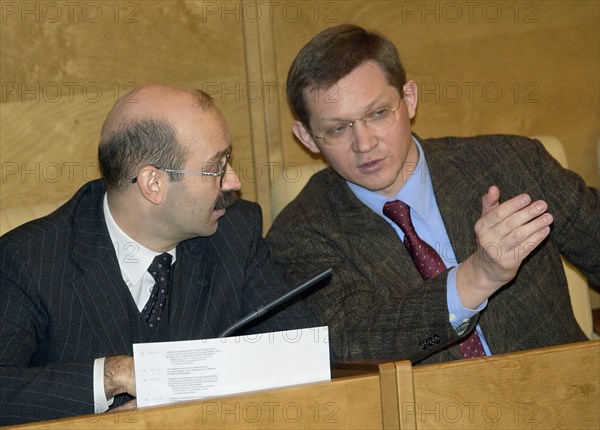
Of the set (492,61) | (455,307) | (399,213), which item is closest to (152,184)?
(399,213)

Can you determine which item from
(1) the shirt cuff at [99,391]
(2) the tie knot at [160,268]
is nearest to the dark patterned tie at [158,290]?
(2) the tie knot at [160,268]

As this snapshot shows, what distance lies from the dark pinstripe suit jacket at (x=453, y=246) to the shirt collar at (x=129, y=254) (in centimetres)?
39

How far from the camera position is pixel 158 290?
7.29ft

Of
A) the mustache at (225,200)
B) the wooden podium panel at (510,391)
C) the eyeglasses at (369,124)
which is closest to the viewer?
the wooden podium panel at (510,391)

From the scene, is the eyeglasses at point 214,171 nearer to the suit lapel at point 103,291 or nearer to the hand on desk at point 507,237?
the suit lapel at point 103,291

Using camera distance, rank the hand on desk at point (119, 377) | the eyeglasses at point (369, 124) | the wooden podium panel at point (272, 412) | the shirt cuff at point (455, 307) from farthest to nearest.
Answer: the eyeglasses at point (369, 124) < the shirt cuff at point (455, 307) < the hand on desk at point (119, 377) < the wooden podium panel at point (272, 412)

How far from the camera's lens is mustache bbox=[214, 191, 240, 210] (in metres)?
2.29

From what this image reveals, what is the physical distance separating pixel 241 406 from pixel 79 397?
0.46 m

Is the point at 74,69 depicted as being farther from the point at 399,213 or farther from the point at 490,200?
the point at 490,200

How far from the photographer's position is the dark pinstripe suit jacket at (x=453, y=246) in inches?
90.6

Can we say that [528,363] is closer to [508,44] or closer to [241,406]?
[241,406]

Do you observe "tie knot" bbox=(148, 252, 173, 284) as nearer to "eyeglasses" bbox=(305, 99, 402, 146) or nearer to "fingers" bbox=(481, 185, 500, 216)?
"eyeglasses" bbox=(305, 99, 402, 146)

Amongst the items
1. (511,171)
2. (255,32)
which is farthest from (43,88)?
(511,171)

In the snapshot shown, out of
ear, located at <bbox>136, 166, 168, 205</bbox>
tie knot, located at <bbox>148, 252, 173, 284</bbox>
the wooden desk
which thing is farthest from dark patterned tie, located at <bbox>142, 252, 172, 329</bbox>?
the wooden desk
